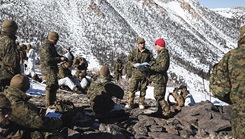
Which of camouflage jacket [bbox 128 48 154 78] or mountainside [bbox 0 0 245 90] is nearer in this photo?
camouflage jacket [bbox 128 48 154 78]

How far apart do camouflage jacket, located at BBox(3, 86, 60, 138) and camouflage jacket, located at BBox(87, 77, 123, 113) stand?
2641 mm

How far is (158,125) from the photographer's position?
6.54 metres

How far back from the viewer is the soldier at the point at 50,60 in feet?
21.0

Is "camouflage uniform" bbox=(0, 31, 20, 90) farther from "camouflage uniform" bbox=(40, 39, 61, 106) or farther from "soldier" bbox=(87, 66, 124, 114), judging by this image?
"soldier" bbox=(87, 66, 124, 114)

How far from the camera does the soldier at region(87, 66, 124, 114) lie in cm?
624

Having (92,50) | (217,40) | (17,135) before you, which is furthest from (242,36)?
(217,40)

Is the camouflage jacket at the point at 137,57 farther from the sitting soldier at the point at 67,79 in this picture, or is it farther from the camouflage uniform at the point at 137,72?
the sitting soldier at the point at 67,79

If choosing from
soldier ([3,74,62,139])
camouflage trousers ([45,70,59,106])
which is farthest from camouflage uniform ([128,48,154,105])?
soldier ([3,74,62,139])

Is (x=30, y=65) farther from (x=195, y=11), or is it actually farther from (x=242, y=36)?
(x=195, y=11)

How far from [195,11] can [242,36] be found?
81.1 m

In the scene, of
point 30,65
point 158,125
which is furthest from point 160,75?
point 30,65

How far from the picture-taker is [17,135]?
356 cm

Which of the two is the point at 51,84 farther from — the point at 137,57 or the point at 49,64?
the point at 137,57

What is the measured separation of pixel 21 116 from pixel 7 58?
2.04 m
